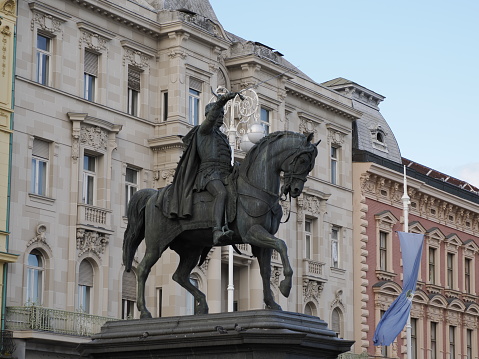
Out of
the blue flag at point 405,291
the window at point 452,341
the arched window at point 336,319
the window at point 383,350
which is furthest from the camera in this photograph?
the window at point 452,341

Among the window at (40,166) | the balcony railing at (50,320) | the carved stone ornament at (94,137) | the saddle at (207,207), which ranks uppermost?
the carved stone ornament at (94,137)

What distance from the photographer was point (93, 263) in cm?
4106

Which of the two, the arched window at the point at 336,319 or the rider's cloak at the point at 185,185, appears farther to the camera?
the arched window at the point at 336,319

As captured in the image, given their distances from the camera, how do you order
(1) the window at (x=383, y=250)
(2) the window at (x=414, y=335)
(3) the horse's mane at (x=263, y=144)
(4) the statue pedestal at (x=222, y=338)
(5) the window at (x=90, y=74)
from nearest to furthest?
(4) the statue pedestal at (x=222, y=338)
(3) the horse's mane at (x=263, y=144)
(5) the window at (x=90, y=74)
(1) the window at (x=383, y=250)
(2) the window at (x=414, y=335)

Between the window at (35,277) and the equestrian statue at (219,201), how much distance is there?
61.5 feet

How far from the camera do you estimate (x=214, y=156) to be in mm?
19656

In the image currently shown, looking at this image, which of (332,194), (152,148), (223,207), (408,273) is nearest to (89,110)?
(152,148)

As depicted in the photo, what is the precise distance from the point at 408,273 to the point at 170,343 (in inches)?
1001

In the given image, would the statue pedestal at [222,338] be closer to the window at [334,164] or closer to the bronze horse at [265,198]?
the bronze horse at [265,198]

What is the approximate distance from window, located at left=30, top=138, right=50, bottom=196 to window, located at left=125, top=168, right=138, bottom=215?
3.87 m

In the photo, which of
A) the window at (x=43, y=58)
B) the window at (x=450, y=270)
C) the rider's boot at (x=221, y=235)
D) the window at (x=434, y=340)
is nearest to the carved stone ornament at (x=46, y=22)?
the window at (x=43, y=58)

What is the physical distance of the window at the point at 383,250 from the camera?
2235 inches

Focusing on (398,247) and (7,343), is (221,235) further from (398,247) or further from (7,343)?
(398,247)

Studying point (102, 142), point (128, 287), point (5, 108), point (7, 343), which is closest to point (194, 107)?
point (102, 142)
